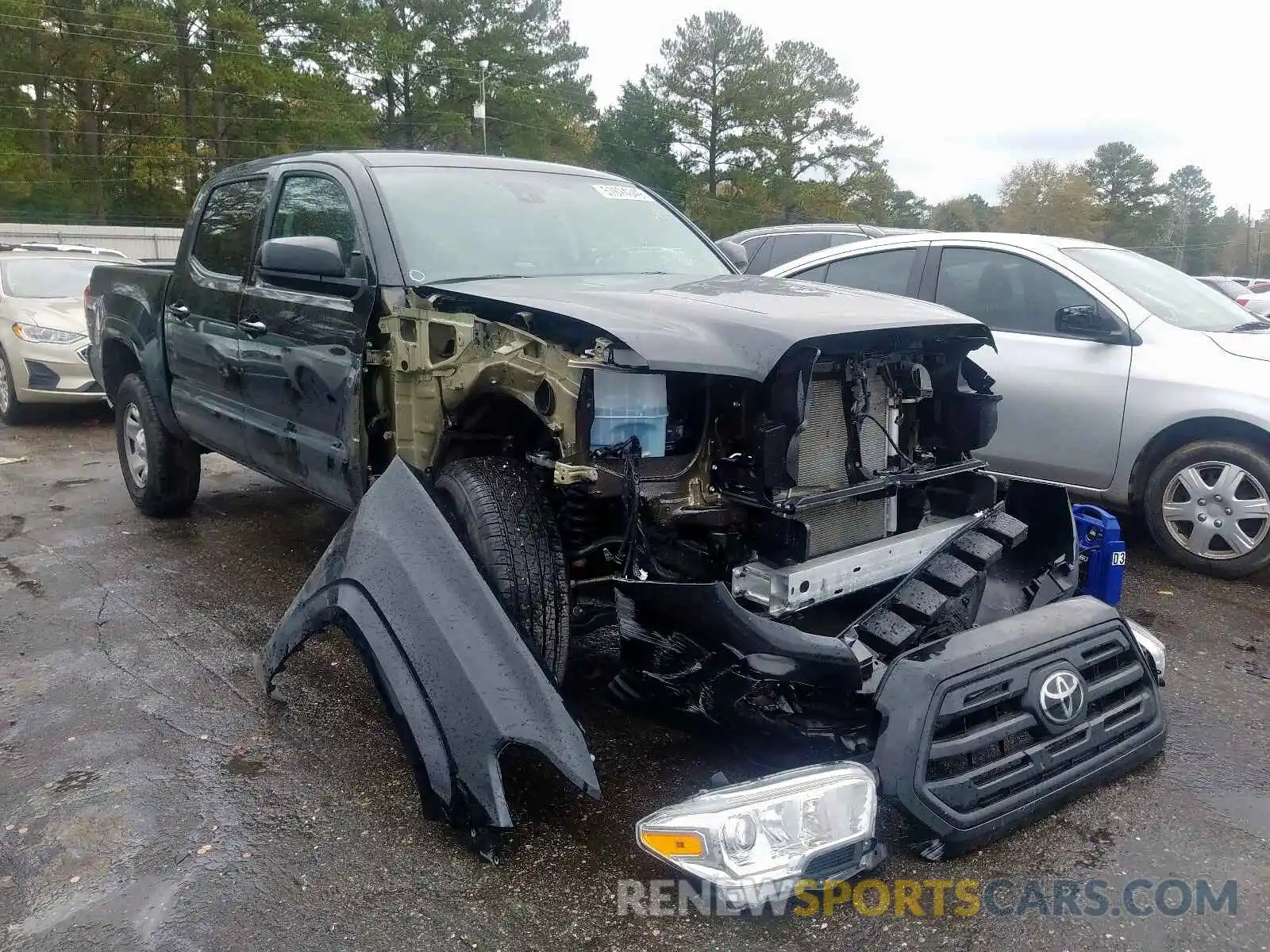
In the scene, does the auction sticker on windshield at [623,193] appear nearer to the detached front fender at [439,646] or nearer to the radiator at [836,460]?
the radiator at [836,460]

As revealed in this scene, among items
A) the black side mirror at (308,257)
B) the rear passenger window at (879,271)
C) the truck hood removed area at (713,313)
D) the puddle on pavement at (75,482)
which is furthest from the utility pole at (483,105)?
the truck hood removed area at (713,313)

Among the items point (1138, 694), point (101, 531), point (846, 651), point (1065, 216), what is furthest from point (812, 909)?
point (1065, 216)

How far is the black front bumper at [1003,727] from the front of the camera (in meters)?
2.27

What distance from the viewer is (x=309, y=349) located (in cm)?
375

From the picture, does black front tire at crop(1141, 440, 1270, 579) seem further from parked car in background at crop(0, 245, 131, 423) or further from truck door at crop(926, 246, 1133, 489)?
parked car in background at crop(0, 245, 131, 423)

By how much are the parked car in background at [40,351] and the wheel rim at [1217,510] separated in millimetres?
8326

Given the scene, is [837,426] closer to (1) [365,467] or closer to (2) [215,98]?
(1) [365,467]

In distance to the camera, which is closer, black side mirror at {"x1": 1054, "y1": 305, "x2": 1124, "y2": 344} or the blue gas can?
the blue gas can

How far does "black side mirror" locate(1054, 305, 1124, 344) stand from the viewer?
473cm

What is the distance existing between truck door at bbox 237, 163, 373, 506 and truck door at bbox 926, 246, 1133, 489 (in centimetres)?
310

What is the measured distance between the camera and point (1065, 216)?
176 feet

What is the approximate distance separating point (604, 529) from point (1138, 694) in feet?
5.18

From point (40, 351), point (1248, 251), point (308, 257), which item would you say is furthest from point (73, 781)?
point (1248, 251)

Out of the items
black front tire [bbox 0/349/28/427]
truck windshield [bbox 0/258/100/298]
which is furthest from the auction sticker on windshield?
black front tire [bbox 0/349/28/427]
